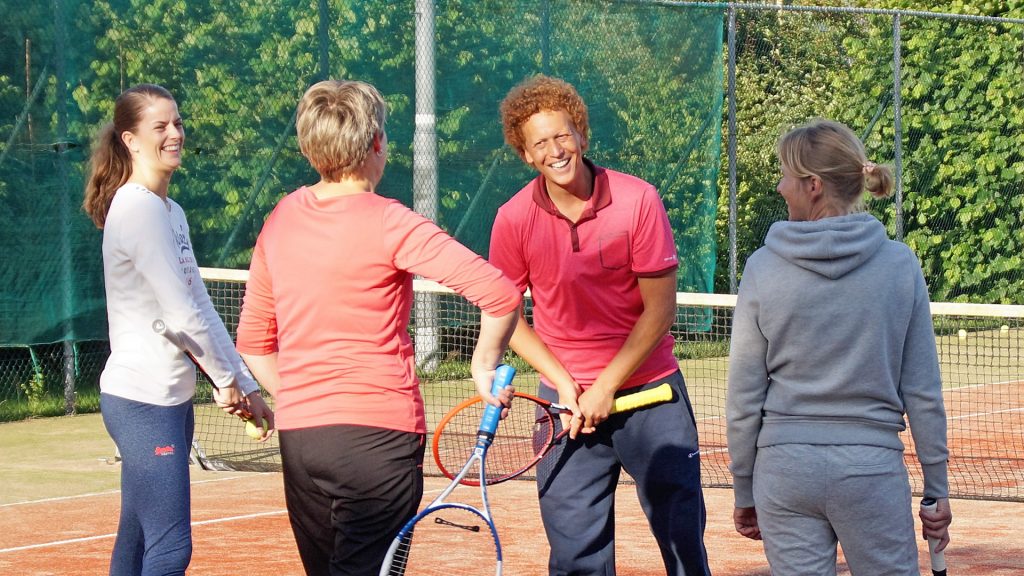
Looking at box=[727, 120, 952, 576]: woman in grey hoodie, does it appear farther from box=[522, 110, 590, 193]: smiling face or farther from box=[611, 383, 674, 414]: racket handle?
box=[522, 110, 590, 193]: smiling face

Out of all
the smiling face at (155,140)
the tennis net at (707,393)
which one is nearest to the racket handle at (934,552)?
the smiling face at (155,140)

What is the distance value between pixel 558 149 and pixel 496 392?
2.66ft

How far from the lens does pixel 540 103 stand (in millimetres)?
3938

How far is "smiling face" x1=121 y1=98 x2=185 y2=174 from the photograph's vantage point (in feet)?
13.2

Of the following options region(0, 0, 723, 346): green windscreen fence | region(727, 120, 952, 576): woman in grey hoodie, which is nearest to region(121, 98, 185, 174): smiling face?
region(727, 120, 952, 576): woman in grey hoodie

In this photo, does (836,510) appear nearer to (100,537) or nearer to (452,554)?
(452,554)

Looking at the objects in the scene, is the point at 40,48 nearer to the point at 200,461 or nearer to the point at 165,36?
the point at 165,36

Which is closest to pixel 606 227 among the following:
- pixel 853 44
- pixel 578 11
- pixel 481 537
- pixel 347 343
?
pixel 347 343

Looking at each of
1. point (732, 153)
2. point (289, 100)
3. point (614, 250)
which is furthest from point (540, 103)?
point (732, 153)

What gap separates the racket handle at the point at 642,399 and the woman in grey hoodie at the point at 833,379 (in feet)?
2.03

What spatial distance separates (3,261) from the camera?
975cm

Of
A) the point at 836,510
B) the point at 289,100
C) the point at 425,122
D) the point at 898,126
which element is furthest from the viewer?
the point at 898,126

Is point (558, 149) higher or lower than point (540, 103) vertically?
lower

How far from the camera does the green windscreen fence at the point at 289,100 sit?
9859 millimetres
